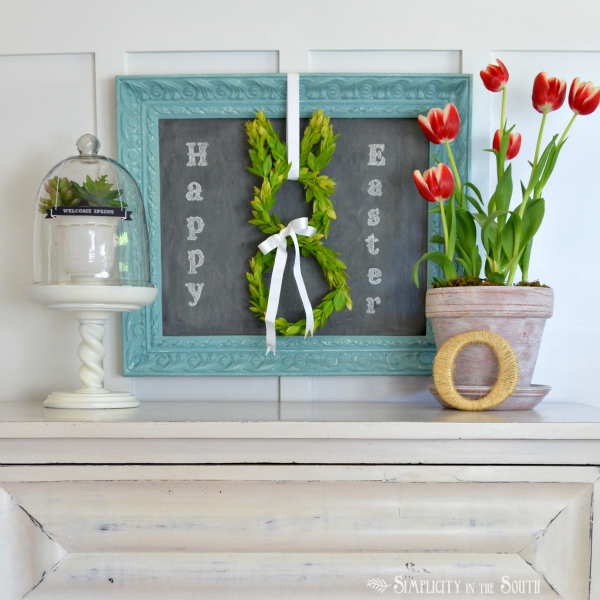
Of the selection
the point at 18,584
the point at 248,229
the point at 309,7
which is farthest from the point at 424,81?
the point at 18,584

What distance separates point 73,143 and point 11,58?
0.23m

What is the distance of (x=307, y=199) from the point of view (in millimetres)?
1297

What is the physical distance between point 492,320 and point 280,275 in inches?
16.7

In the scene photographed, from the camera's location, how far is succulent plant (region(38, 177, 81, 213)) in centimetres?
116

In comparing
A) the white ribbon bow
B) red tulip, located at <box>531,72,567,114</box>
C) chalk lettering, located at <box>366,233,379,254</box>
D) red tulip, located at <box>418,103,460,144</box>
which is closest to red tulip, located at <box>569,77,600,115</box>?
red tulip, located at <box>531,72,567,114</box>

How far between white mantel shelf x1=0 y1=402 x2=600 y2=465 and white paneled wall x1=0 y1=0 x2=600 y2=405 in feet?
1.32

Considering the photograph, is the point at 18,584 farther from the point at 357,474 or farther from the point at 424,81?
the point at 424,81

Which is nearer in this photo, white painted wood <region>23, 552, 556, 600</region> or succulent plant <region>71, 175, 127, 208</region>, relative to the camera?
white painted wood <region>23, 552, 556, 600</region>

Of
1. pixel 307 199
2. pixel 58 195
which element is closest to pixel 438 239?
pixel 307 199

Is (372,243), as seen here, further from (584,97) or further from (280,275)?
(584,97)

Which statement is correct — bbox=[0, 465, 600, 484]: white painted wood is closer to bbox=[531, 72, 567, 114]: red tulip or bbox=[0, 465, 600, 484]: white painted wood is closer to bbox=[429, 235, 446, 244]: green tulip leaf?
bbox=[429, 235, 446, 244]: green tulip leaf

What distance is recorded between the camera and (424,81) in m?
1.30

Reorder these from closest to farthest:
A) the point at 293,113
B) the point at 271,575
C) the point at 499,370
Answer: the point at 271,575
the point at 499,370
the point at 293,113

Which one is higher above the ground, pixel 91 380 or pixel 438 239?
pixel 438 239
